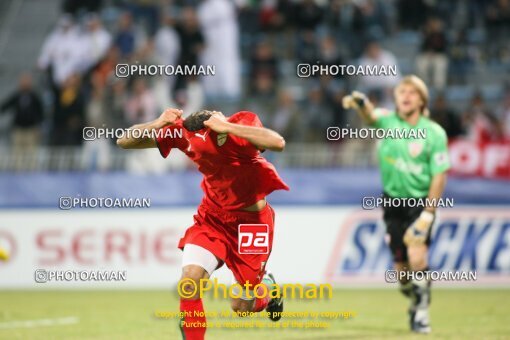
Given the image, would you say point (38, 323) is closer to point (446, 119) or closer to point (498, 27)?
point (446, 119)

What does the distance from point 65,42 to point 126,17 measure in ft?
4.46

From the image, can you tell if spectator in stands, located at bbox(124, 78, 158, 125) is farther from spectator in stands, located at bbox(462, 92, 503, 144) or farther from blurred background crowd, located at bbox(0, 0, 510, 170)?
spectator in stands, located at bbox(462, 92, 503, 144)

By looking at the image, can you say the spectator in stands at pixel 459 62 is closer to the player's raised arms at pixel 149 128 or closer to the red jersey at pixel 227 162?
the red jersey at pixel 227 162

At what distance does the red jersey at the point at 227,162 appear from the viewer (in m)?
9.23

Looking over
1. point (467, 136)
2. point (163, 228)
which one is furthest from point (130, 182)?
point (467, 136)

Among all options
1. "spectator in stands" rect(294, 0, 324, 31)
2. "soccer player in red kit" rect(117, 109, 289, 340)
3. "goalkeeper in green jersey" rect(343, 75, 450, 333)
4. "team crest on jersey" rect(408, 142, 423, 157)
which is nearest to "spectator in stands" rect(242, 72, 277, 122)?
"spectator in stands" rect(294, 0, 324, 31)

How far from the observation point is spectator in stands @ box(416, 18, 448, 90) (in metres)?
21.5

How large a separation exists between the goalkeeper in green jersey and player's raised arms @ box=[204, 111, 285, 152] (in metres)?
3.27

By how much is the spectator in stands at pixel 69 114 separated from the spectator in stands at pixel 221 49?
2.64 metres

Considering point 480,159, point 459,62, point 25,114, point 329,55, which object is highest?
point 329,55

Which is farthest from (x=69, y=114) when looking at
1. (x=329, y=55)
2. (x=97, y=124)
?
(x=329, y=55)

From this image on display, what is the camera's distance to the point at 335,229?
1773cm

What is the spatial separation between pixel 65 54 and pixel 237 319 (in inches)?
396

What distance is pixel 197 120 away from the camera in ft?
29.8
